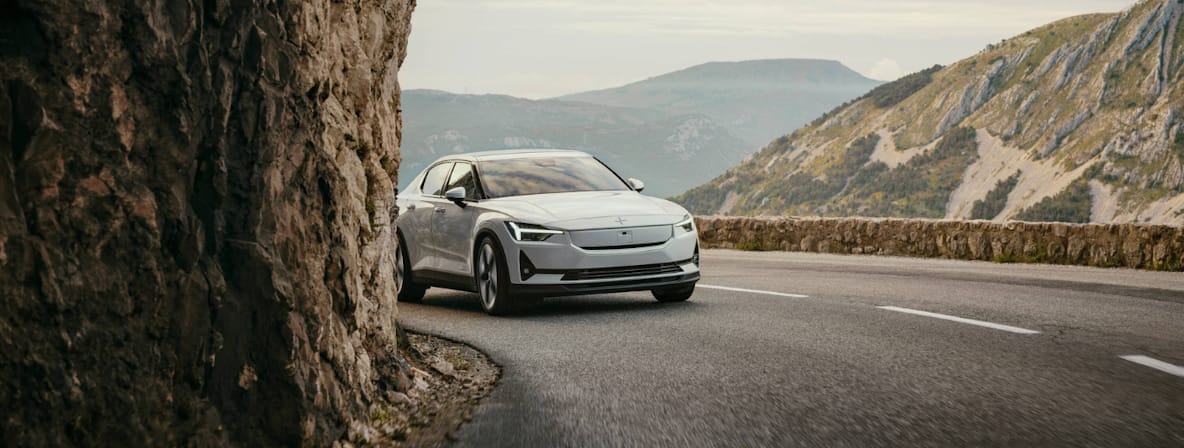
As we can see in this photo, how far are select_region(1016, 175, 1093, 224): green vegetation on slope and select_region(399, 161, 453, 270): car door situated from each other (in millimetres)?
128281

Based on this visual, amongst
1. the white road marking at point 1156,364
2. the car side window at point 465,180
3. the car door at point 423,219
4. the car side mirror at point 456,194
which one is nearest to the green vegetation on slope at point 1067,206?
the car door at point 423,219

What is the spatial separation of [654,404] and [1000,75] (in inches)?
7407

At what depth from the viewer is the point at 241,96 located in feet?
16.0

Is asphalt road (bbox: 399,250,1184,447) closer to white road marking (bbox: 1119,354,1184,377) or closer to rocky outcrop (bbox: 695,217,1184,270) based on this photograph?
white road marking (bbox: 1119,354,1184,377)

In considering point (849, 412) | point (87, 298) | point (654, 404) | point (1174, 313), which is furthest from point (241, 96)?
point (1174, 313)

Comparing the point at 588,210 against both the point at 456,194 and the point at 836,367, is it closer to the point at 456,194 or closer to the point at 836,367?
the point at 456,194

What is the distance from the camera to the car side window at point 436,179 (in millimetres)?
12391

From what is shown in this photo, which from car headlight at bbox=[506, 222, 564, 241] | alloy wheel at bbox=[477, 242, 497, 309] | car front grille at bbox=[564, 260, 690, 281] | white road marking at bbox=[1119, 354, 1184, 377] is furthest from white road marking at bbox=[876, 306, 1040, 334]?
alloy wheel at bbox=[477, 242, 497, 309]

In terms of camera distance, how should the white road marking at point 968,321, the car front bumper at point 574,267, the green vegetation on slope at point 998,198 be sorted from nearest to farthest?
1. the white road marking at point 968,321
2. the car front bumper at point 574,267
3. the green vegetation on slope at point 998,198

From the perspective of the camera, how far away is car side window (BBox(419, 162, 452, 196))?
1239 centimetres

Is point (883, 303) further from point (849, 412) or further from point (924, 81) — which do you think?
point (924, 81)

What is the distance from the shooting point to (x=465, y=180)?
12.0 m

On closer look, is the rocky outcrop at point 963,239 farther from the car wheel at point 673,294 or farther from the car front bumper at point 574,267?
the car front bumper at point 574,267

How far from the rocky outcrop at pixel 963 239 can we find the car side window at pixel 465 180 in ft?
29.9
